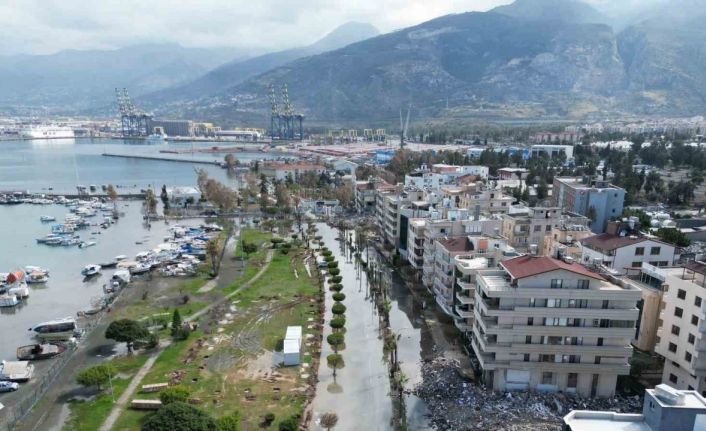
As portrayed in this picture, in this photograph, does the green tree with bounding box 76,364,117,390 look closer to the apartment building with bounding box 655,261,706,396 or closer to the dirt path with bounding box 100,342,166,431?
the dirt path with bounding box 100,342,166,431

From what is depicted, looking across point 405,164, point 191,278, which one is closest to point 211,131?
point 405,164

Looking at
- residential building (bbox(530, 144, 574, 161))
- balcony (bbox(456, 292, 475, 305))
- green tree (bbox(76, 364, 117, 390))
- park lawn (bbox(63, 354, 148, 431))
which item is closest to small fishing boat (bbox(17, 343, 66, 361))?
park lawn (bbox(63, 354, 148, 431))

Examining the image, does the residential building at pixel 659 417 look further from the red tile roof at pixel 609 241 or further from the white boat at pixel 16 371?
the white boat at pixel 16 371

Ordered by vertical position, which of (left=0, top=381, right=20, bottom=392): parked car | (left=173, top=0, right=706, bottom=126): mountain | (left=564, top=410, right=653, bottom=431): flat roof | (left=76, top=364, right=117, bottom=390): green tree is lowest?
(left=0, top=381, right=20, bottom=392): parked car

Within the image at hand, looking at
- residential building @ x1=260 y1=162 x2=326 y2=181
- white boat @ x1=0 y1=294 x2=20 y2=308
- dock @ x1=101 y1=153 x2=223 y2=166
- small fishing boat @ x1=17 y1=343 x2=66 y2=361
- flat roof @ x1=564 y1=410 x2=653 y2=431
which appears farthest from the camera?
dock @ x1=101 y1=153 x2=223 y2=166

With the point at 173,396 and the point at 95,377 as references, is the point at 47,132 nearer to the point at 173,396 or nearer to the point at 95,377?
the point at 95,377

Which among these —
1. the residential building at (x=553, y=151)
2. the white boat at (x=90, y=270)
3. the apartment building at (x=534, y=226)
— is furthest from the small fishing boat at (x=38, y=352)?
the residential building at (x=553, y=151)

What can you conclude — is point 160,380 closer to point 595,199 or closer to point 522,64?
point 595,199
